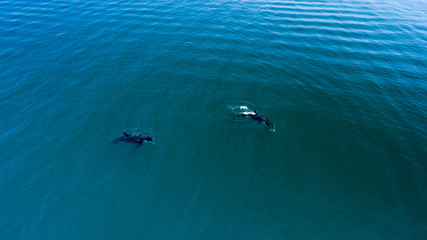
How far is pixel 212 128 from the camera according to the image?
34.7m

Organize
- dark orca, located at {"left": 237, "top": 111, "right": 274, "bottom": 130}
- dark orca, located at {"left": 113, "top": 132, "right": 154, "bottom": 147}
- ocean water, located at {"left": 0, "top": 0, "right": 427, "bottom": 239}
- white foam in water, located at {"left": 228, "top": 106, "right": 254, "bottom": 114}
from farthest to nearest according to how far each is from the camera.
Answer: white foam in water, located at {"left": 228, "top": 106, "right": 254, "bottom": 114}, dark orca, located at {"left": 237, "top": 111, "right": 274, "bottom": 130}, dark orca, located at {"left": 113, "top": 132, "right": 154, "bottom": 147}, ocean water, located at {"left": 0, "top": 0, "right": 427, "bottom": 239}

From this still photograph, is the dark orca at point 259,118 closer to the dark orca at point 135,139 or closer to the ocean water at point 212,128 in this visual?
the ocean water at point 212,128

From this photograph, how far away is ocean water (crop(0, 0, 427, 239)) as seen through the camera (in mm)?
24906

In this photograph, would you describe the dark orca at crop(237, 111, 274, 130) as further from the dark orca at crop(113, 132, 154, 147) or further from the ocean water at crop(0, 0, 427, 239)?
the dark orca at crop(113, 132, 154, 147)

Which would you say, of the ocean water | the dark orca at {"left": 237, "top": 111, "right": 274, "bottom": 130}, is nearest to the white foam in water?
the ocean water

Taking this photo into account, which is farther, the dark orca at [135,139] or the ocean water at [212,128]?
the dark orca at [135,139]

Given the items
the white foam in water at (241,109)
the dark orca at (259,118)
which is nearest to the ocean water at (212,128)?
the white foam in water at (241,109)

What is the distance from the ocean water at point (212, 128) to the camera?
24906 mm

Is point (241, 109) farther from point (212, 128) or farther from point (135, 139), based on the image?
point (135, 139)

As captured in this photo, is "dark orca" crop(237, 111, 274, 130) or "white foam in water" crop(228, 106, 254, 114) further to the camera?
"white foam in water" crop(228, 106, 254, 114)

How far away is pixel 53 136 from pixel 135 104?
1276 cm

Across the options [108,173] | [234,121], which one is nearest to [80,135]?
[108,173]

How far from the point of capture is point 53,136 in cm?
3291

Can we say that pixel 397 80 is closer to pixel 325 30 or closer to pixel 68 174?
pixel 325 30
